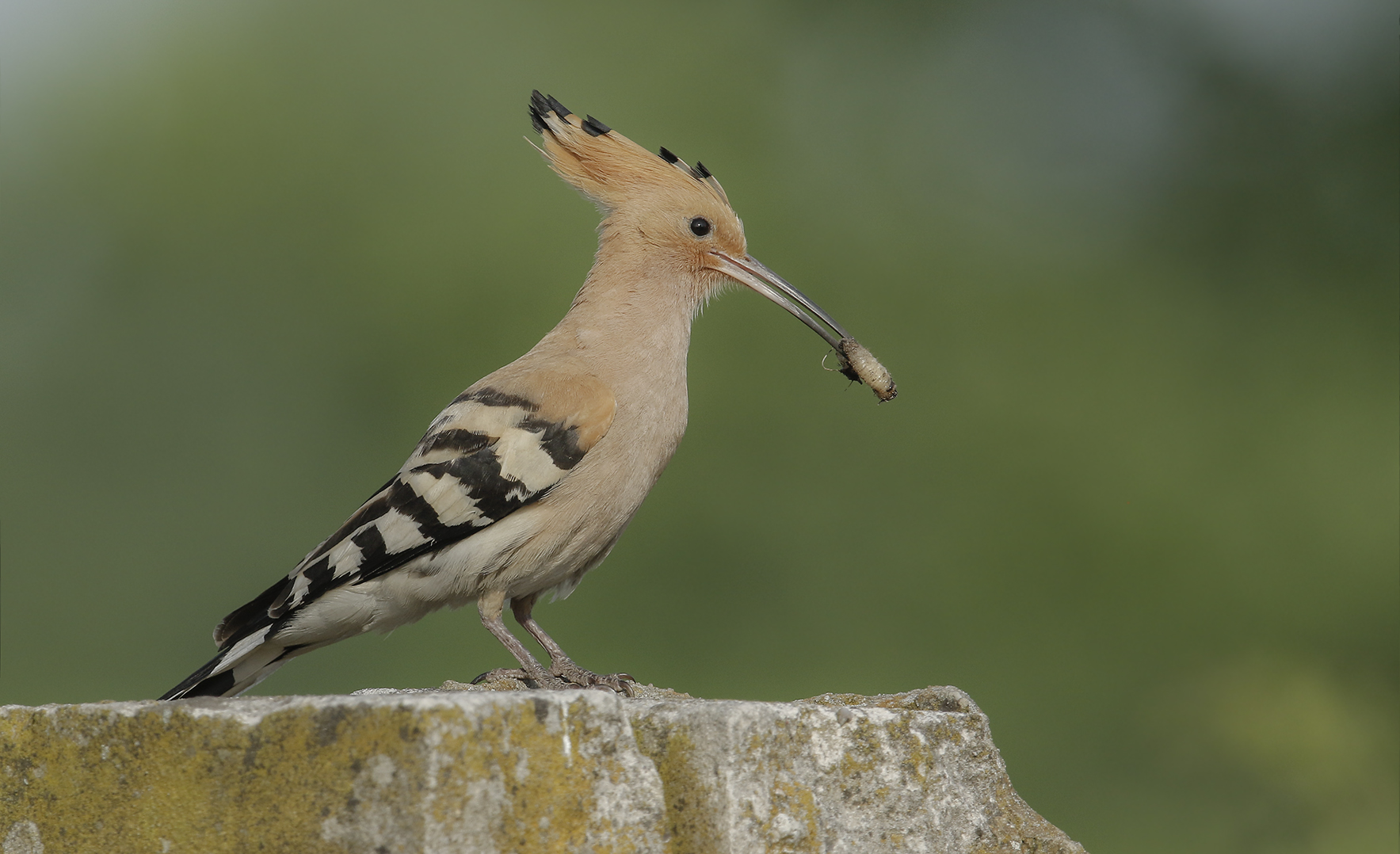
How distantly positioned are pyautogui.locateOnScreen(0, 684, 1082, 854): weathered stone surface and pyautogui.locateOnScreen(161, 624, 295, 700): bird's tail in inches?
40.3

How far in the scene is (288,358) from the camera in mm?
7867

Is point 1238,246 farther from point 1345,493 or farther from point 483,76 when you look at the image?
point 483,76

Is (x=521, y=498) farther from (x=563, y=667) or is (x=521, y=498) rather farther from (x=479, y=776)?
(x=479, y=776)

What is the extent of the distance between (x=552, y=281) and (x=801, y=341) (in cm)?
151

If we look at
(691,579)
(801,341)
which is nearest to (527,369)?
(691,579)

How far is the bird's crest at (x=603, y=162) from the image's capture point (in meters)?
3.64

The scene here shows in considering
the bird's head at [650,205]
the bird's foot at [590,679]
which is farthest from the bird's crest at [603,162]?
the bird's foot at [590,679]

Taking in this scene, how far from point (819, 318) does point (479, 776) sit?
7.46 ft

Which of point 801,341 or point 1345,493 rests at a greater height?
point 1345,493

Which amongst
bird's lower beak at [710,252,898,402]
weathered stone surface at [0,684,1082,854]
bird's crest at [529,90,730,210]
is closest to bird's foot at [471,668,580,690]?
weathered stone surface at [0,684,1082,854]

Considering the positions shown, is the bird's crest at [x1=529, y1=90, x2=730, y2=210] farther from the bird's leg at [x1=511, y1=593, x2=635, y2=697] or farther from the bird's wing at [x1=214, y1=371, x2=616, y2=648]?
the bird's leg at [x1=511, y1=593, x2=635, y2=697]

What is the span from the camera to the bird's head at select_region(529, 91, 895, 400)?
3.63 m

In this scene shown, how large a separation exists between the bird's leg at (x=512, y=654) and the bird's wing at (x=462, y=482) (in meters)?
0.18

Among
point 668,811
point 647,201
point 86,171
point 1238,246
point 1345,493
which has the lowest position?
point 668,811
